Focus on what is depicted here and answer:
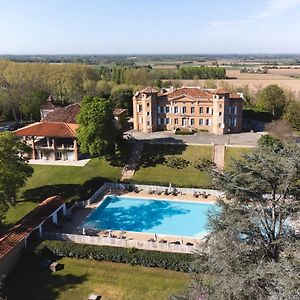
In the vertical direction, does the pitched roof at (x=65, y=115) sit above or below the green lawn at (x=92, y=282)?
above

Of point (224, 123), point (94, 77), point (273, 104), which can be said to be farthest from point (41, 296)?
point (94, 77)

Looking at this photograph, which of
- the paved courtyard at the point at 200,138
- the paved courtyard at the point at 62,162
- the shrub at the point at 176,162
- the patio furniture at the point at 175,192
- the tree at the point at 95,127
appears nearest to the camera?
the patio furniture at the point at 175,192

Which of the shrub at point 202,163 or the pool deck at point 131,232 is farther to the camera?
the shrub at point 202,163

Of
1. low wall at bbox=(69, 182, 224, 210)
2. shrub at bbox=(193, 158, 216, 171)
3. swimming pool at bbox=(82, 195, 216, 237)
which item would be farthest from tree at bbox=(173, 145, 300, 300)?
shrub at bbox=(193, 158, 216, 171)

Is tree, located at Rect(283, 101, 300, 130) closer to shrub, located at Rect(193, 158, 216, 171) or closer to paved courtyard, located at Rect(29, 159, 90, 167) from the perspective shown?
shrub, located at Rect(193, 158, 216, 171)

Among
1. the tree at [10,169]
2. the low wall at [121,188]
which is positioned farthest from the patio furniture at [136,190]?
the tree at [10,169]

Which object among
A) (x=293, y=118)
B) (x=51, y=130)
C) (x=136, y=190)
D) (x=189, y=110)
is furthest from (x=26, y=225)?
(x=293, y=118)

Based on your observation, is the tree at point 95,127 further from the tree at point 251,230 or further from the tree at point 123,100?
the tree at point 251,230
